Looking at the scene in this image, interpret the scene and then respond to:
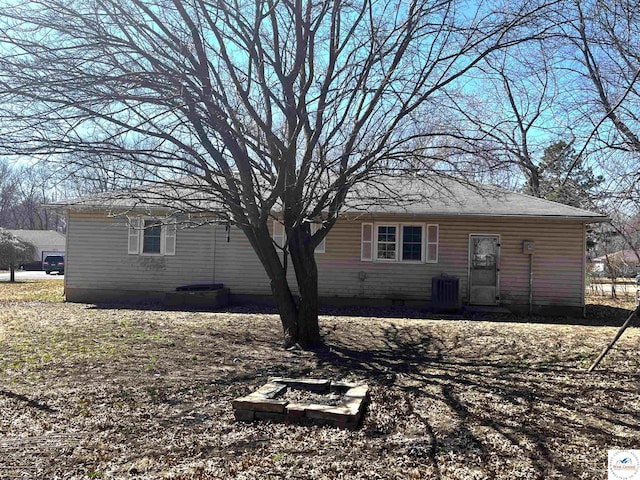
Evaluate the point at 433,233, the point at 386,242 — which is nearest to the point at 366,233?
the point at 386,242

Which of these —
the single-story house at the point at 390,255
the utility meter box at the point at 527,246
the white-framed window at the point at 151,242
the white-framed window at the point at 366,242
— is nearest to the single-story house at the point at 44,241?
the single-story house at the point at 390,255

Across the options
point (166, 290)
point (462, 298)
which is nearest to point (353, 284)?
point (462, 298)

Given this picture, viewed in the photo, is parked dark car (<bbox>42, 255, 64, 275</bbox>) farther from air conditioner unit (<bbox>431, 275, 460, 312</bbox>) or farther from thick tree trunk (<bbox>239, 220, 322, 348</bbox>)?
thick tree trunk (<bbox>239, 220, 322, 348</bbox>)

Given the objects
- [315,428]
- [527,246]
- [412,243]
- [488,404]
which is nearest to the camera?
[315,428]

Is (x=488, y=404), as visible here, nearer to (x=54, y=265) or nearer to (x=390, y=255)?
(x=390, y=255)

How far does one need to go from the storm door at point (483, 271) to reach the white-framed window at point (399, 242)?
99 centimetres

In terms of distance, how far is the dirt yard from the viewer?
12.7 feet

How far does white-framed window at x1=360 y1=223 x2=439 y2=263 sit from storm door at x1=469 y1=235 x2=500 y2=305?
0.99 m

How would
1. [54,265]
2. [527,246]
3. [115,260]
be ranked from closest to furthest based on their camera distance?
[527,246] → [115,260] → [54,265]

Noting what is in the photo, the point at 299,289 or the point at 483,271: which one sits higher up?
the point at 483,271

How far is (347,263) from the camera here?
45.5ft

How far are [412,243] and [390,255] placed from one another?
0.66m

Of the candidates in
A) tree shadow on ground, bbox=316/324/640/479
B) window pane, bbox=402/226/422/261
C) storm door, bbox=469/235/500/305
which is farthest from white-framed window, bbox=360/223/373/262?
tree shadow on ground, bbox=316/324/640/479

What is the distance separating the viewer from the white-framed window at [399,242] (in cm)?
1359
